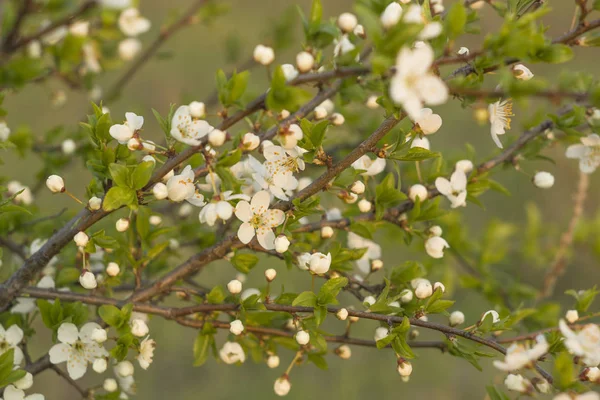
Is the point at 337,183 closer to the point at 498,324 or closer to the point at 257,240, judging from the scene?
the point at 257,240

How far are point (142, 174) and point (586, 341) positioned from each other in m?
0.75

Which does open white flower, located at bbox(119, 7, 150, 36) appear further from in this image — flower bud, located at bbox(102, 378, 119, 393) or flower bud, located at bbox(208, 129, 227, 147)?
flower bud, located at bbox(102, 378, 119, 393)

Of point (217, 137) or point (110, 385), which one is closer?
point (217, 137)

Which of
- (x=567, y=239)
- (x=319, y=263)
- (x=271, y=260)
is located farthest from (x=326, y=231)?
(x=271, y=260)

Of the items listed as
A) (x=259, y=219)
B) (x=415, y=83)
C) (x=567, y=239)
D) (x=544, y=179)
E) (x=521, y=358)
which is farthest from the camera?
(x=567, y=239)

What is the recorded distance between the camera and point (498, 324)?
1029mm

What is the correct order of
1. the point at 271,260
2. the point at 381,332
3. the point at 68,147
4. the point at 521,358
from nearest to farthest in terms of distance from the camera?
the point at 521,358
the point at 381,332
the point at 68,147
the point at 271,260

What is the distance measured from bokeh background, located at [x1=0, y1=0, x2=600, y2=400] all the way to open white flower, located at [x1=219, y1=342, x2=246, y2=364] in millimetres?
→ 654

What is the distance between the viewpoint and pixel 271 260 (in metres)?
3.03

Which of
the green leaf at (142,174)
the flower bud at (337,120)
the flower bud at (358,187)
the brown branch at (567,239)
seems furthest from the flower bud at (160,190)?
the brown branch at (567,239)

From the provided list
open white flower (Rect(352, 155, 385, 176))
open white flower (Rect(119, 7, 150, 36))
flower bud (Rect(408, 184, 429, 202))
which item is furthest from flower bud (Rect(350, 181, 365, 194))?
open white flower (Rect(119, 7, 150, 36))

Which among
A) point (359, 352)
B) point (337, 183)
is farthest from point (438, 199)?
point (359, 352)

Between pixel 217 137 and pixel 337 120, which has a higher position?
pixel 217 137

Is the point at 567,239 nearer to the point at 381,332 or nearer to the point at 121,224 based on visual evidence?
the point at 381,332
